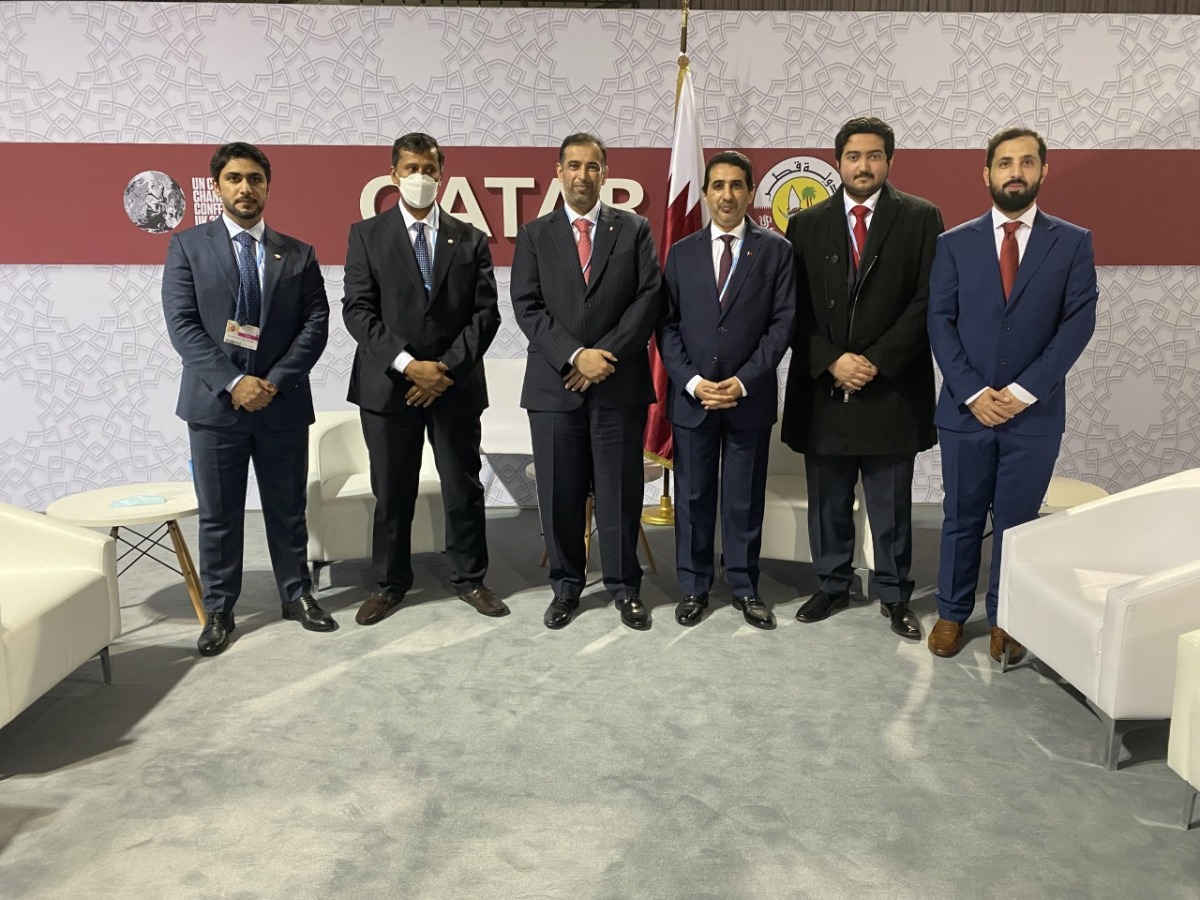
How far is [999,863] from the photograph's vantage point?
7.59 ft

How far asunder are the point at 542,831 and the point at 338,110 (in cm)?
429

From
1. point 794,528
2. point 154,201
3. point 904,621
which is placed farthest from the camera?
point 154,201

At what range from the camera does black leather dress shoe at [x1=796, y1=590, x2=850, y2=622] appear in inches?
155

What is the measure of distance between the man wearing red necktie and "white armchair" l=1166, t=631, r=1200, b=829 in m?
1.32

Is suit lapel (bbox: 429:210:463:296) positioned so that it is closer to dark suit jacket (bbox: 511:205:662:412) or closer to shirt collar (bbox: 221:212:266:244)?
dark suit jacket (bbox: 511:205:662:412)

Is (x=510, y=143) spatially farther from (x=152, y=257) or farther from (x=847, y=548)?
(x=847, y=548)

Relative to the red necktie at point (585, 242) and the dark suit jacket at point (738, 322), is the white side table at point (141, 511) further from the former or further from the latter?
the dark suit jacket at point (738, 322)

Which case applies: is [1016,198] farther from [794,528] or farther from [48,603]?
[48,603]

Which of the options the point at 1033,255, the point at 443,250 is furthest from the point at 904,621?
the point at 443,250

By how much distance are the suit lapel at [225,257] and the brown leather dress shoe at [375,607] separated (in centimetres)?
130

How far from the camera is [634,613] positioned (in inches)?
152

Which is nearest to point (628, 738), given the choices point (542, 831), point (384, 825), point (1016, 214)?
point (542, 831)

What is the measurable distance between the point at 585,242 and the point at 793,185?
2264 mm

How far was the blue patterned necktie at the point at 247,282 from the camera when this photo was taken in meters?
3.54
